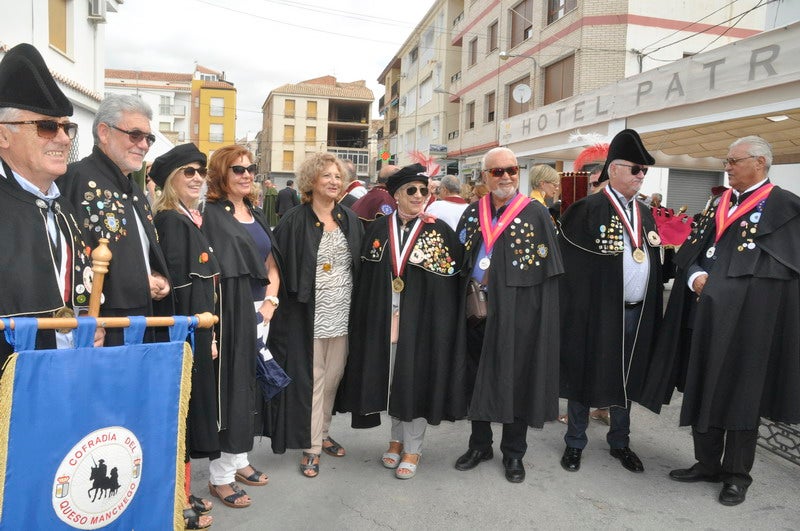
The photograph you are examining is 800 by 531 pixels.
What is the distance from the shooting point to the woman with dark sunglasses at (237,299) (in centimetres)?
347

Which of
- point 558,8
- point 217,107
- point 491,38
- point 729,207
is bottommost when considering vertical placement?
point 729,207

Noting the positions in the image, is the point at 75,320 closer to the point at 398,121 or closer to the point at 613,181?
the point at 613,181

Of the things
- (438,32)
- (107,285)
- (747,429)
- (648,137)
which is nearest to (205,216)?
(107,285)

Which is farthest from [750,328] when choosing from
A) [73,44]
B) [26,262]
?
[73,44]

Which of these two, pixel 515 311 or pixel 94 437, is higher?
pixel 515 311

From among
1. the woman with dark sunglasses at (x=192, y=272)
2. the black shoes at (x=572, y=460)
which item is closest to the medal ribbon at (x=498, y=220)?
the black shoes at (x=572, y=460)

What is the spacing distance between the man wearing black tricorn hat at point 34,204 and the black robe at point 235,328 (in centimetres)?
94

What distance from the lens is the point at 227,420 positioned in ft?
11.5

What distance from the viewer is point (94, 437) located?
7.15 feet

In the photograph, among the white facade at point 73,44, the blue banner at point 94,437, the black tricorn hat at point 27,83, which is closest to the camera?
the blue banner at point 94,437

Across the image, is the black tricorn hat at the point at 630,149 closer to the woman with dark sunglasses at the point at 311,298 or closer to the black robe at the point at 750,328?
the black robe at the point at 750,328

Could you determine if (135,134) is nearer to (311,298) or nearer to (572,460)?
(311,298)

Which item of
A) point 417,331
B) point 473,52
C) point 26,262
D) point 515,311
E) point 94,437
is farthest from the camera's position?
point 473,52

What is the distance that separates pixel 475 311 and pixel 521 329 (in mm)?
320
